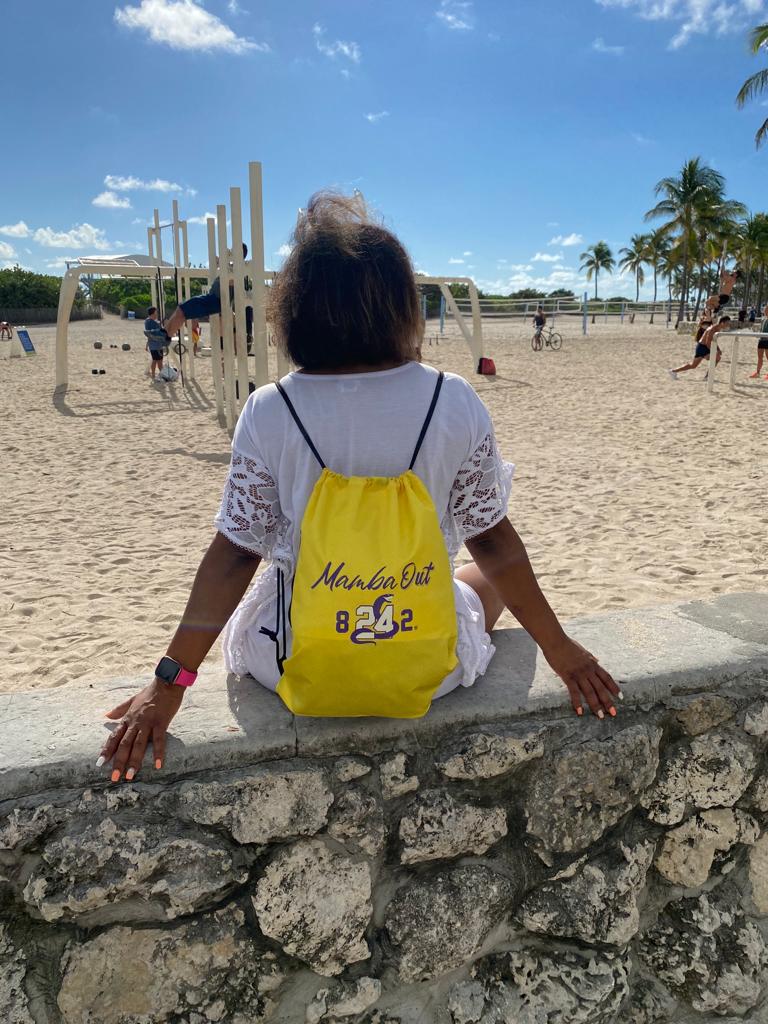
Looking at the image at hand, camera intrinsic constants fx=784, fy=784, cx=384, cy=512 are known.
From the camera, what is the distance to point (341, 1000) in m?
1.55

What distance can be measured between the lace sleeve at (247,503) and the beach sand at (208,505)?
5.90ft

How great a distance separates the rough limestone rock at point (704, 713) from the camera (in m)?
1.77

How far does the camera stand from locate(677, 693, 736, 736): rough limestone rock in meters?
1.77

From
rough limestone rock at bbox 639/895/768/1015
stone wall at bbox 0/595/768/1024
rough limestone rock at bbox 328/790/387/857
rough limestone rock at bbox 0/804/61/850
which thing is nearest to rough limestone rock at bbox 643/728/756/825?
stone wall at bbox 0/595/768/1024

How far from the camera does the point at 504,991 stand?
165 cm

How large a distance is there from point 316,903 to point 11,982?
0.55m

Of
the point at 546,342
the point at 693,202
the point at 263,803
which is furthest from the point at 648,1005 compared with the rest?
the point at 693,202

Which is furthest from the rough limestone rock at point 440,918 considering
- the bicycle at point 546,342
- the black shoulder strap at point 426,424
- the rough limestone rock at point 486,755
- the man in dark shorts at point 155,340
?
the bicycle at point 546,342

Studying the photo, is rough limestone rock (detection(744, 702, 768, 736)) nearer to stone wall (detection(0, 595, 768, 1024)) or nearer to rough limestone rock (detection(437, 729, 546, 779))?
stone wall (detection(0, 595, 768, 1024))

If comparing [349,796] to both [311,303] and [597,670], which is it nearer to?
[597,670]

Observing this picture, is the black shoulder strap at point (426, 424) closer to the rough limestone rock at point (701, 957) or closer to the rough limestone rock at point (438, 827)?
the rough limestone rock at point (438, 827)

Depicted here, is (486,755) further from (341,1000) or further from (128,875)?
(128,875)

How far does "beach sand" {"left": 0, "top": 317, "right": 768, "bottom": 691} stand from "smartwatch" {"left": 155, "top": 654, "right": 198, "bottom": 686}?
5.59 feet

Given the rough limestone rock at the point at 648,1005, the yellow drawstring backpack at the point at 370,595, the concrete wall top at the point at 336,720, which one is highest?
the yellow drawstring backpack at the point at 370,595
